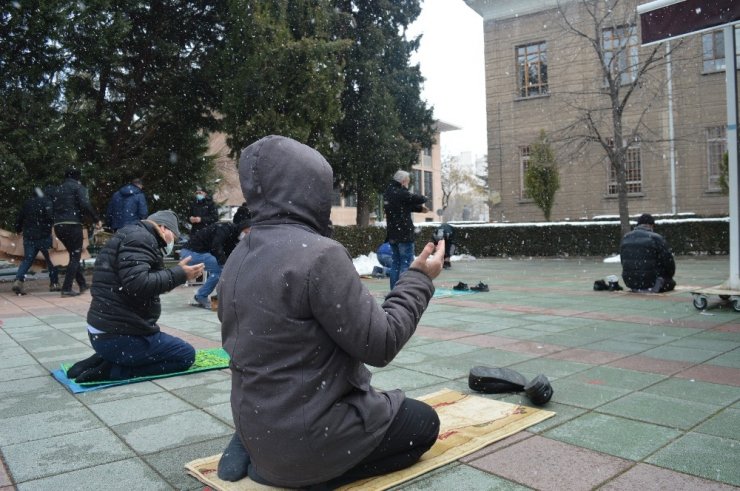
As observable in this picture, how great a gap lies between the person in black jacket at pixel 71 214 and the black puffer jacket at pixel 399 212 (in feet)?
17.6

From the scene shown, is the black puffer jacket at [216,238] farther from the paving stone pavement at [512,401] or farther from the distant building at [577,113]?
the distant building at [577,113]

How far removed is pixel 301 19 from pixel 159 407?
1350 centimetres

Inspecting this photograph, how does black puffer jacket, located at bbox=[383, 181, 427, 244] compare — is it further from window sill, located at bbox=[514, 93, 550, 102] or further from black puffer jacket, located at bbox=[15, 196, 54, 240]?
window sill, located at bbox=[514, 93, 550, 102]

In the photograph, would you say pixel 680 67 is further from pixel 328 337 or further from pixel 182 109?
pixel 328 337

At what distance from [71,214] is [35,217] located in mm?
940

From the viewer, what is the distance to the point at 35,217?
430 inches

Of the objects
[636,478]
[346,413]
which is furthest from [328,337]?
[636,478]

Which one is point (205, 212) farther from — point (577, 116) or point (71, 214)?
point (577, 116)

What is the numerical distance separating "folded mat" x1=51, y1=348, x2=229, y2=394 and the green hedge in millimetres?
10618

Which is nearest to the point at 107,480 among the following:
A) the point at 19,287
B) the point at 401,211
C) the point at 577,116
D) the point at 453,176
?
the point at 401,211

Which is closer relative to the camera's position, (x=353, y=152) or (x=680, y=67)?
(x=353, y=152)

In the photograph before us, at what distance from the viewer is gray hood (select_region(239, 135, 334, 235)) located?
2.24m

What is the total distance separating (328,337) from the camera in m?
2.23

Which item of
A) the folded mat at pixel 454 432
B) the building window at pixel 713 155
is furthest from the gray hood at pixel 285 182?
the building window at pixel 713 155
